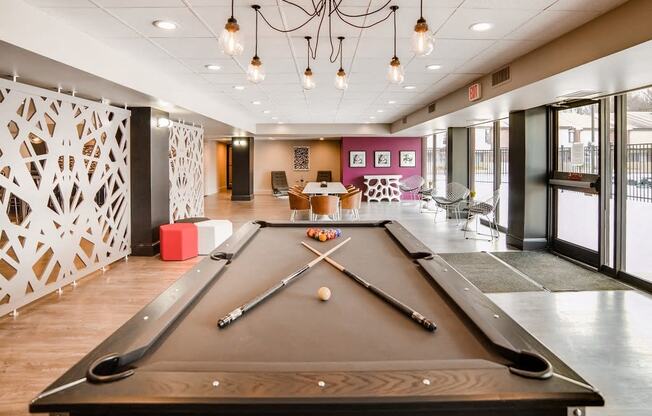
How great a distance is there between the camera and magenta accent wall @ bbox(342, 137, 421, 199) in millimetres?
15781

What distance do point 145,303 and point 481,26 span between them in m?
4.28

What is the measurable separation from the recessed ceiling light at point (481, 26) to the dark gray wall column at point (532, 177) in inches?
131

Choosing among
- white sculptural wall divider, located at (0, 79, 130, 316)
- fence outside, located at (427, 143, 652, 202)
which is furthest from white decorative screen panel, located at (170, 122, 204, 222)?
fence outside, located at (427, 143, 652, 202)

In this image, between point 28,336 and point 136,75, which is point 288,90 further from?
point 28,336

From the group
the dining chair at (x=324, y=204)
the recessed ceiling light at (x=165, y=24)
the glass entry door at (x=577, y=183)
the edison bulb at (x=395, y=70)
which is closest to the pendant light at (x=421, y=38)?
the edison bulb at (x=395, y=70)

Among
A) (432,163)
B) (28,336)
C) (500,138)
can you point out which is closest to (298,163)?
(432,163)

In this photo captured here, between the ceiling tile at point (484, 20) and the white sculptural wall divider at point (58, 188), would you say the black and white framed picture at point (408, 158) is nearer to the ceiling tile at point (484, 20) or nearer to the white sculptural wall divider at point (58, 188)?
the white sculptural wall divider at point (58, 188)

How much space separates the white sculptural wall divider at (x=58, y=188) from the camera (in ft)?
13.6

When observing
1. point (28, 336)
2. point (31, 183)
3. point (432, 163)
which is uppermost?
point (432, 163)

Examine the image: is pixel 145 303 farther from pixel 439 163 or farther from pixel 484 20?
pixel 439 163

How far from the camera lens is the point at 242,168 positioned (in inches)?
637

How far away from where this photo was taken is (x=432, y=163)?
598 inches

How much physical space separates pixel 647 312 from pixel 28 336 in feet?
18.2

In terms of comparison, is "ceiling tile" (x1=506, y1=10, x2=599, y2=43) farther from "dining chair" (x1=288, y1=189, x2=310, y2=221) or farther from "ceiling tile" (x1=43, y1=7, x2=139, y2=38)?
"dining chair" (x1=288, y1=189, x2=310, y2=221)
